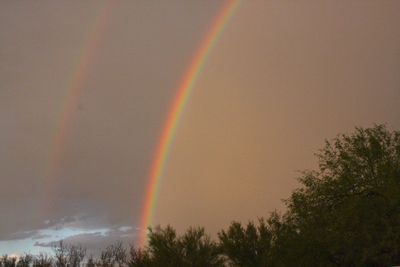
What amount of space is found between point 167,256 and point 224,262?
4.77 meters

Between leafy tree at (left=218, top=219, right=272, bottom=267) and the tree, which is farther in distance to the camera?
leafy tree at (left=218, top=219, right=272, bottom=267)

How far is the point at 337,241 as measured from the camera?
90.5ft

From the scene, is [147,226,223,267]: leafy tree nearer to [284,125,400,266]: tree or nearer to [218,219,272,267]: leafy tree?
[218,219,272,267]: leafy tree

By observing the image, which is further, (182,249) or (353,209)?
(182,249)

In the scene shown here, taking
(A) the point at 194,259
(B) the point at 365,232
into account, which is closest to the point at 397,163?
(B) the point at 365,232

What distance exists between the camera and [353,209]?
26734mm

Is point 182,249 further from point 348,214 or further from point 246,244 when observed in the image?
point 348,214

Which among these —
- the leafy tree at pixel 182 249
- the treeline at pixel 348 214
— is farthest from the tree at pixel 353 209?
the leafy tree at pixel 182 249

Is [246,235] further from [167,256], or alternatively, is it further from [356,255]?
[356,255]

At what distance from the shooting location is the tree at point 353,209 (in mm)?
26391

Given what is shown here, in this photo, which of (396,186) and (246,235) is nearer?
(396,186)

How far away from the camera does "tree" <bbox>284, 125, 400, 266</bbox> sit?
26.4 m

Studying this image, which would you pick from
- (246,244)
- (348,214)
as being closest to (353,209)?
(348,214)

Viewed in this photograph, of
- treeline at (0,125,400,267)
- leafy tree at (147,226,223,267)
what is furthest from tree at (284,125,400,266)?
leafy tree at (147,226,223,267)
